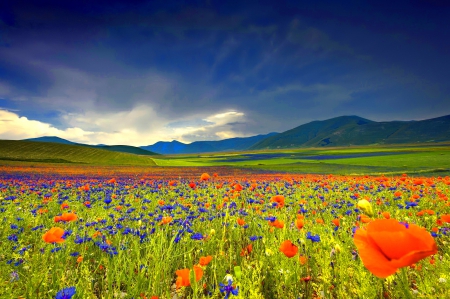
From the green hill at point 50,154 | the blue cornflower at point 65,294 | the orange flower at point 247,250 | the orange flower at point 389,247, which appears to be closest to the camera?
the orange flower at point 389,247

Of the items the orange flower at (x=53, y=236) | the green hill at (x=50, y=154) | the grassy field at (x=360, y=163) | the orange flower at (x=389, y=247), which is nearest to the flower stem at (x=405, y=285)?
the orange flower at (x=389, y=247)

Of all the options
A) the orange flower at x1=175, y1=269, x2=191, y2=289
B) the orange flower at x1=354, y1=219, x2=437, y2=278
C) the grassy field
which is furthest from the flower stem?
the grassy field

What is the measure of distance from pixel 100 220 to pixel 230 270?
103 inches

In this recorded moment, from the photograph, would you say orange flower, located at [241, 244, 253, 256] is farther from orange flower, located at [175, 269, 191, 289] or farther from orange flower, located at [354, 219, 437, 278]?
orange flower, located at [354, 219, 437, 278]

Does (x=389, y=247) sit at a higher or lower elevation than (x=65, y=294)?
higher

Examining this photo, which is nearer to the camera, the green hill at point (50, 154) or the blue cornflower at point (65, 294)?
the blue cornflower at point (65, 294)

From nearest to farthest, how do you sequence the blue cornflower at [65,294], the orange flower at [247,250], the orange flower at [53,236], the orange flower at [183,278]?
1. the blue cornflower at [65,294]
2. the orange flower at [183,278]
3. the orange flower at [53,236]
4. the orange flower at [247,250]

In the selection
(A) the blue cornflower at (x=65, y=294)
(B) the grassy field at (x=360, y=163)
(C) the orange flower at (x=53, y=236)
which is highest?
(C) the orange flower at (x=53, y=236)

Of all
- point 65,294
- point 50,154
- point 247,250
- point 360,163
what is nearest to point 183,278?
point 65,294

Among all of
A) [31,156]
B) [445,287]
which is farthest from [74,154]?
[445,287]

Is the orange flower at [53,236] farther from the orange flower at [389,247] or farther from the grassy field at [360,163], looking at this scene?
the grassy field at [360,163]

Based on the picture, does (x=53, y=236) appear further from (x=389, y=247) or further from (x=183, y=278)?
(x=389, y=247)

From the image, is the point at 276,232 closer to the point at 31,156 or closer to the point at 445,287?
the point at 445,287

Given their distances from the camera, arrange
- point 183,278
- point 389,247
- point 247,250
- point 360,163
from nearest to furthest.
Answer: point 389,247 < point 183,278 < point 247,250 < point 360,163
